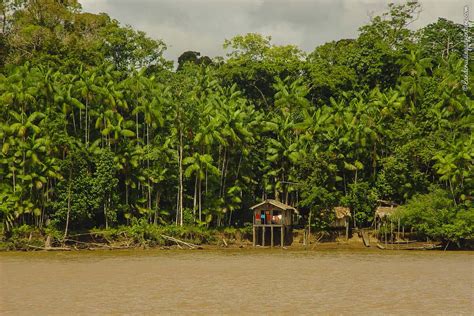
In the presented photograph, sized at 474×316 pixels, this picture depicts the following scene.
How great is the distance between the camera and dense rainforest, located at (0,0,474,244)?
46.5 meters

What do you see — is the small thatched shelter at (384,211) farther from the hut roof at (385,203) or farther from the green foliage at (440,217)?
the green foliage at (440,217)

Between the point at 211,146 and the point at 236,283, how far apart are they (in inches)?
836

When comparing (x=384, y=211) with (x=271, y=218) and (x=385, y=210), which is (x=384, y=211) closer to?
(x=385, y=210)

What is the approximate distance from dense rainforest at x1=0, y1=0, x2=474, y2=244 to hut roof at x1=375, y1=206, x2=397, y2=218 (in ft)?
3.23

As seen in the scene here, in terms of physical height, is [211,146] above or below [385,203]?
above

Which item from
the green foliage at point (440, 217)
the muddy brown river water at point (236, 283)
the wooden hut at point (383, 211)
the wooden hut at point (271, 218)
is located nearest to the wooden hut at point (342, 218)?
the wooden hut at point (383, 211)

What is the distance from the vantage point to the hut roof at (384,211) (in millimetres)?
47562

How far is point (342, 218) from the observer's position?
49.5m

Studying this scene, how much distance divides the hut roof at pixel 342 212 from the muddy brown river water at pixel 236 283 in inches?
227

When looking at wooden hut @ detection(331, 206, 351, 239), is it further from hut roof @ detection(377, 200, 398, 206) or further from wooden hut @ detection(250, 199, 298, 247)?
wooden hut @ detection(250, 199, 298, 247)

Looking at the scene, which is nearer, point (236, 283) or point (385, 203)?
point (236, 283)

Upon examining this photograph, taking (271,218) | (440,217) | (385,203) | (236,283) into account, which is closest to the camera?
(236,283)

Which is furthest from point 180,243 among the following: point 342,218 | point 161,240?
point 342,218

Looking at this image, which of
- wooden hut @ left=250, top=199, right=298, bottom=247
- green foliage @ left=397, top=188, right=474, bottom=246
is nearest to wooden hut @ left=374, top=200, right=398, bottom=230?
green foliage @ left=397, top=188, right=474, bottom=246
